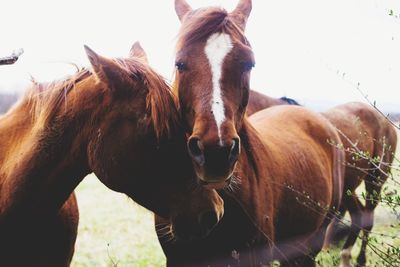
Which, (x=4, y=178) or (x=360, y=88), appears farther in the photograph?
(x=4, y=178)

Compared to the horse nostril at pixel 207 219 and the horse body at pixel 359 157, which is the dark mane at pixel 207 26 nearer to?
the horse nostril at pixel 207 219

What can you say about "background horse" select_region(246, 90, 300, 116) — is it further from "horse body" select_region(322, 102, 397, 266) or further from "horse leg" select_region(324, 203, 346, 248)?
"horse leg" select_region(324, 203, 346, 248)

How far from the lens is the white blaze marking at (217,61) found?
2.32 metres

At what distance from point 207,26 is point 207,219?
1133mm

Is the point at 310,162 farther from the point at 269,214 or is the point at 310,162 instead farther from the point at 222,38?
the point at 222,38

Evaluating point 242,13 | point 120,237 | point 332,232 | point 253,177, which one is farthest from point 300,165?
point 120,237

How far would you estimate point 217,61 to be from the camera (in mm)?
2514

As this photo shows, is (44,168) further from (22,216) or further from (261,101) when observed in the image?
(261,101)

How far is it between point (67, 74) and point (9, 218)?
87 cm

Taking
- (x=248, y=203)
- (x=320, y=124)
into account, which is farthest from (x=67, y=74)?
(x=320, y=124)

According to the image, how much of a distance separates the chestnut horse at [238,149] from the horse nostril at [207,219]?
0.14 m

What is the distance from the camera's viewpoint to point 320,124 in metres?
5.07

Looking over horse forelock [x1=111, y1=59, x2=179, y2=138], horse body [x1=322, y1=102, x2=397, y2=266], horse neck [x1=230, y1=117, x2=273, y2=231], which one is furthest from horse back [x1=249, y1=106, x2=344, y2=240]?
horse forelock [x1=111, y1=59, x2=179, y2=138]

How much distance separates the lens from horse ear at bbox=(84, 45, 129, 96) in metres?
2.29
